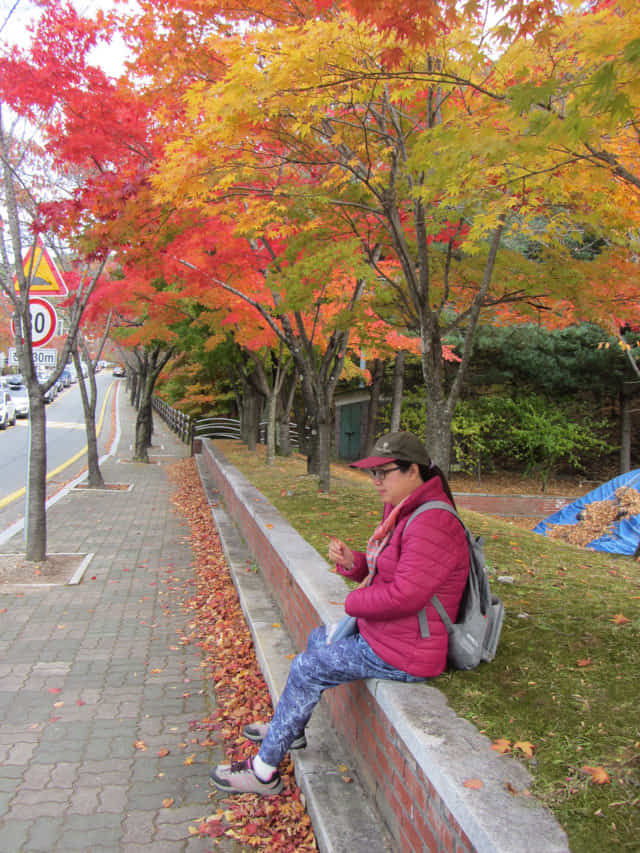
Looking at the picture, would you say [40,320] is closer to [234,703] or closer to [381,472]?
[234,703]

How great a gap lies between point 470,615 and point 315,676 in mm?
766

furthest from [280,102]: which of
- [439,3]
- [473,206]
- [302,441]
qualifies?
[302,441]

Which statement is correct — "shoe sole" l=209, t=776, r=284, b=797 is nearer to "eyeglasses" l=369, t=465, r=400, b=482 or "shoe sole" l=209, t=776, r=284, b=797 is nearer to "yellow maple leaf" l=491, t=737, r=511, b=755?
"yellow maple leaf" l=491, t=737, r=511, b=755

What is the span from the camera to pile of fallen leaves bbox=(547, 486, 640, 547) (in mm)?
11848

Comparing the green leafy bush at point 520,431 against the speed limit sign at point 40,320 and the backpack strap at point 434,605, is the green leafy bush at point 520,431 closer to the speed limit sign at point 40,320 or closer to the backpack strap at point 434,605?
the speed limit sign at point 40,320

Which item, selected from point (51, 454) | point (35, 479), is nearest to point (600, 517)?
point (35, 479)

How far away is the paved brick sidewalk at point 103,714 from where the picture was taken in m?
3.10

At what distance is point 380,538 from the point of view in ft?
10.5

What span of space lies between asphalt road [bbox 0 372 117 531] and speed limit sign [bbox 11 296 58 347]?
12.6 feet

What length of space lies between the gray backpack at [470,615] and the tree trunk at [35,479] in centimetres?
577

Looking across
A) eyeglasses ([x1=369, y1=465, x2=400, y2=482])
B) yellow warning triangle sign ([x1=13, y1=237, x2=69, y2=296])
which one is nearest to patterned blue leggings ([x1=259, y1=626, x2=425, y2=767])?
eyeglasses ([x1=369, y1=465, x2=400, y2=482])

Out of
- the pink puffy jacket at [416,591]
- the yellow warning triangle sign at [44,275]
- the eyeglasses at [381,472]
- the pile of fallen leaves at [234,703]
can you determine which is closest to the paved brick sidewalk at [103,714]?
the pile of fallen leaves at [234,703]

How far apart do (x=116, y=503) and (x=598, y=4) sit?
1056 cm

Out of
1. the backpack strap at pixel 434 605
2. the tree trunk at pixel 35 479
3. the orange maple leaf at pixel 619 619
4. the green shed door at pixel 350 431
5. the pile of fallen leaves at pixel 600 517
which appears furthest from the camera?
the green shed door at pixel 350 431
